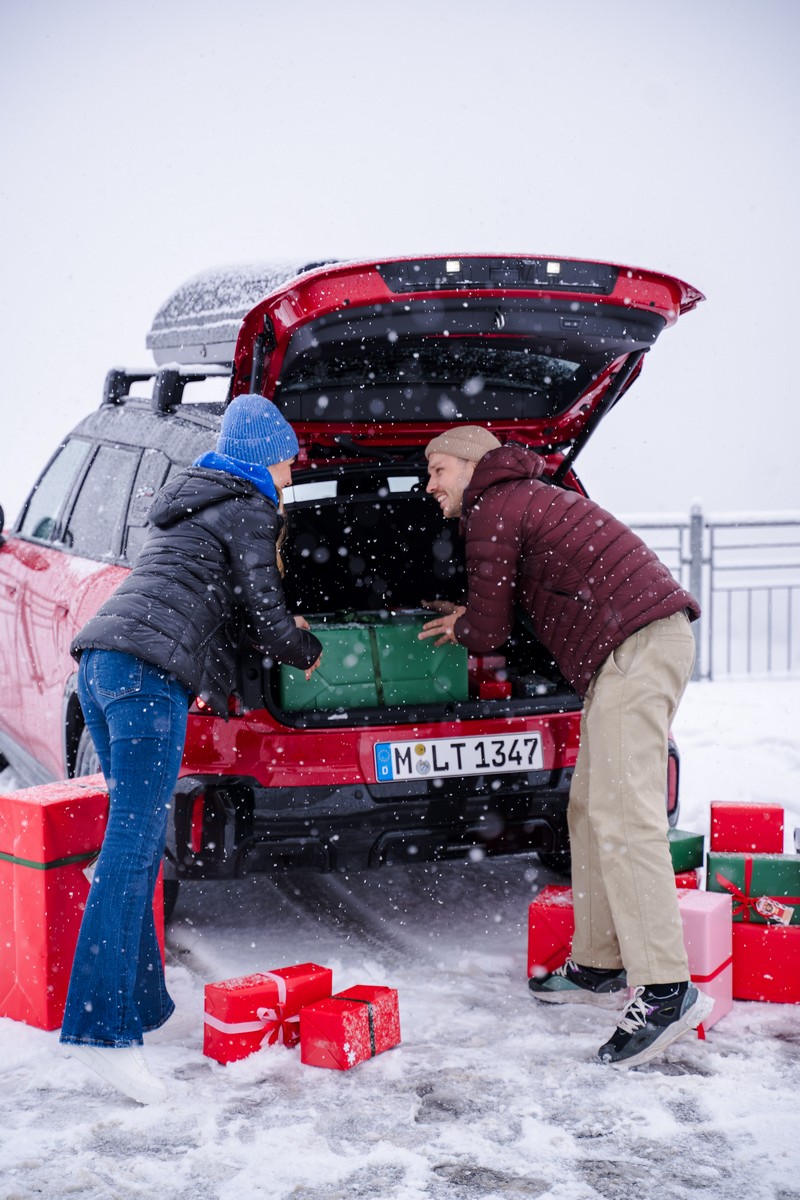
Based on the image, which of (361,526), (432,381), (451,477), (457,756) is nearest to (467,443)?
(451,477)

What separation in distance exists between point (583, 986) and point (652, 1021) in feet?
1.55

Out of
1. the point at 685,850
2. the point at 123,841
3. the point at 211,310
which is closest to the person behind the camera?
the point at 123,841

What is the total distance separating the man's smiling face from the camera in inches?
142

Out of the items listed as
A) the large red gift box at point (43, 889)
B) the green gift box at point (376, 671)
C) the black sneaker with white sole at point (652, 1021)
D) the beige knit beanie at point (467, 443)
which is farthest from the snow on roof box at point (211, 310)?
the black sneaker with white sole at point (652, 1021)

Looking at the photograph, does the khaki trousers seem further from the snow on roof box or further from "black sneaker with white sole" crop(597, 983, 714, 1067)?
the snow on roof box

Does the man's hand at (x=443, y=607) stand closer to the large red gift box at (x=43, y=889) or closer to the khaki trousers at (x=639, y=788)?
the khaki trousers at (x=639, y=788)

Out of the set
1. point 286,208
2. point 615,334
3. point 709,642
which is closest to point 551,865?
point 615,334

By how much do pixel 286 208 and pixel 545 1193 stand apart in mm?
50437

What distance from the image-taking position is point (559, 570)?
11.1ft

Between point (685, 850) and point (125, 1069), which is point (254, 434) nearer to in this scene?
point (125, 1069)

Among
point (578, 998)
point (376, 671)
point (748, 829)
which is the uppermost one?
point (376, 671)

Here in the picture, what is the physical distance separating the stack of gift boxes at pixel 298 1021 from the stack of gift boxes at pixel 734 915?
0.72 metres

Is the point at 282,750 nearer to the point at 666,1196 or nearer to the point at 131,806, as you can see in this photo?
the point at 131,806

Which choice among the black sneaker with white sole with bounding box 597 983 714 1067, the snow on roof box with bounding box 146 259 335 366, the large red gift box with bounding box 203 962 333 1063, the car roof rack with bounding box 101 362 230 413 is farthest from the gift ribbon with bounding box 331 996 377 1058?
the snow on roof box with bounding box 146 259 335 366
